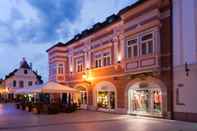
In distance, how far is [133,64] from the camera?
2752 cm

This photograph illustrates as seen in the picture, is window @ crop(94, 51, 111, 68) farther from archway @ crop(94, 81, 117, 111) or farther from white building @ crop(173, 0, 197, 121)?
white building @ crop(173, 0, 197, 121)

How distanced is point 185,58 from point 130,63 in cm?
573

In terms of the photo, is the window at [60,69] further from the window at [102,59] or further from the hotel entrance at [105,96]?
the hotel entrance at [105,96]

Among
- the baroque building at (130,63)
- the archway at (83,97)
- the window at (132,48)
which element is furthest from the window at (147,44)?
the archway at (83,97)

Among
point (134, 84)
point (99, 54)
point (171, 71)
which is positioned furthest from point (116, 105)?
point (171, 71)

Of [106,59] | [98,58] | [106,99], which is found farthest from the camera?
[98,58]

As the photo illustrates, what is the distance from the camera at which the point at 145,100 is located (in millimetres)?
27797

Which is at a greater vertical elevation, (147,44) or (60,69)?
(147,44)

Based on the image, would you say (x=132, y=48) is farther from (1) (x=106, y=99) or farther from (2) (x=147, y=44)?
(1) (x=106, y=99)

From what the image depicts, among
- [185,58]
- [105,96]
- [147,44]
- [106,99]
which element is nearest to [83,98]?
[105,96]

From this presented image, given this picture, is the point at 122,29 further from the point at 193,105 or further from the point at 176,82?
the point at 193,105

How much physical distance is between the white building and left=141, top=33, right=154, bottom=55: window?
2.30 m

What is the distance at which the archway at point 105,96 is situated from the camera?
107 ft

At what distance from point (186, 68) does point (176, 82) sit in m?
1.49
